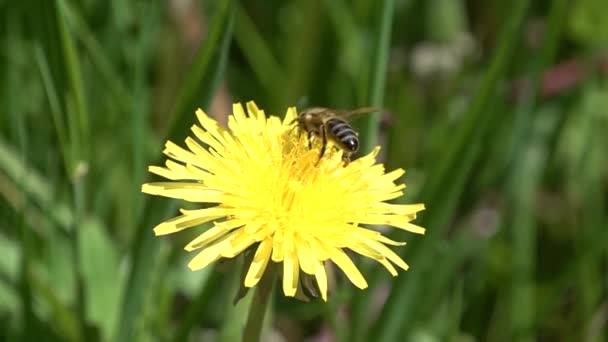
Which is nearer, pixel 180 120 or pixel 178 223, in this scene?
pixel 178 223

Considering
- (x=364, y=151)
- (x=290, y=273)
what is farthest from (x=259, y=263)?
(x=364, y=151)

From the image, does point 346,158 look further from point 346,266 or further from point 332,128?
point 346,266

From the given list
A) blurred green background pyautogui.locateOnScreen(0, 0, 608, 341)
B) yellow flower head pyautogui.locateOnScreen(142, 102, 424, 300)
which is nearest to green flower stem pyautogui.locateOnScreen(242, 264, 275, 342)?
yellow flower head pyautogui.locateOnScreen(142, 102, 424, 300)

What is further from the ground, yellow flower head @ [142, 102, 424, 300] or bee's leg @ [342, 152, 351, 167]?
bee's leg @ [342, 152, 351, 167]

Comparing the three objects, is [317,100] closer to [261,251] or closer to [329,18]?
[329,18]

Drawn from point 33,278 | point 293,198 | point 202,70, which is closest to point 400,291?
point 293,198

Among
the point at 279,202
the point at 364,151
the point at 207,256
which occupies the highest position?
the point at 364,151

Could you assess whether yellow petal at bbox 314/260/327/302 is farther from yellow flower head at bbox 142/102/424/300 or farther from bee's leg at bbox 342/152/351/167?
bee's leg at bbox 342/152/351/167

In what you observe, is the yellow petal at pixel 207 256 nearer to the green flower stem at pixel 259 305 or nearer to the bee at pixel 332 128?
the green flower stem at pixel 259 305
